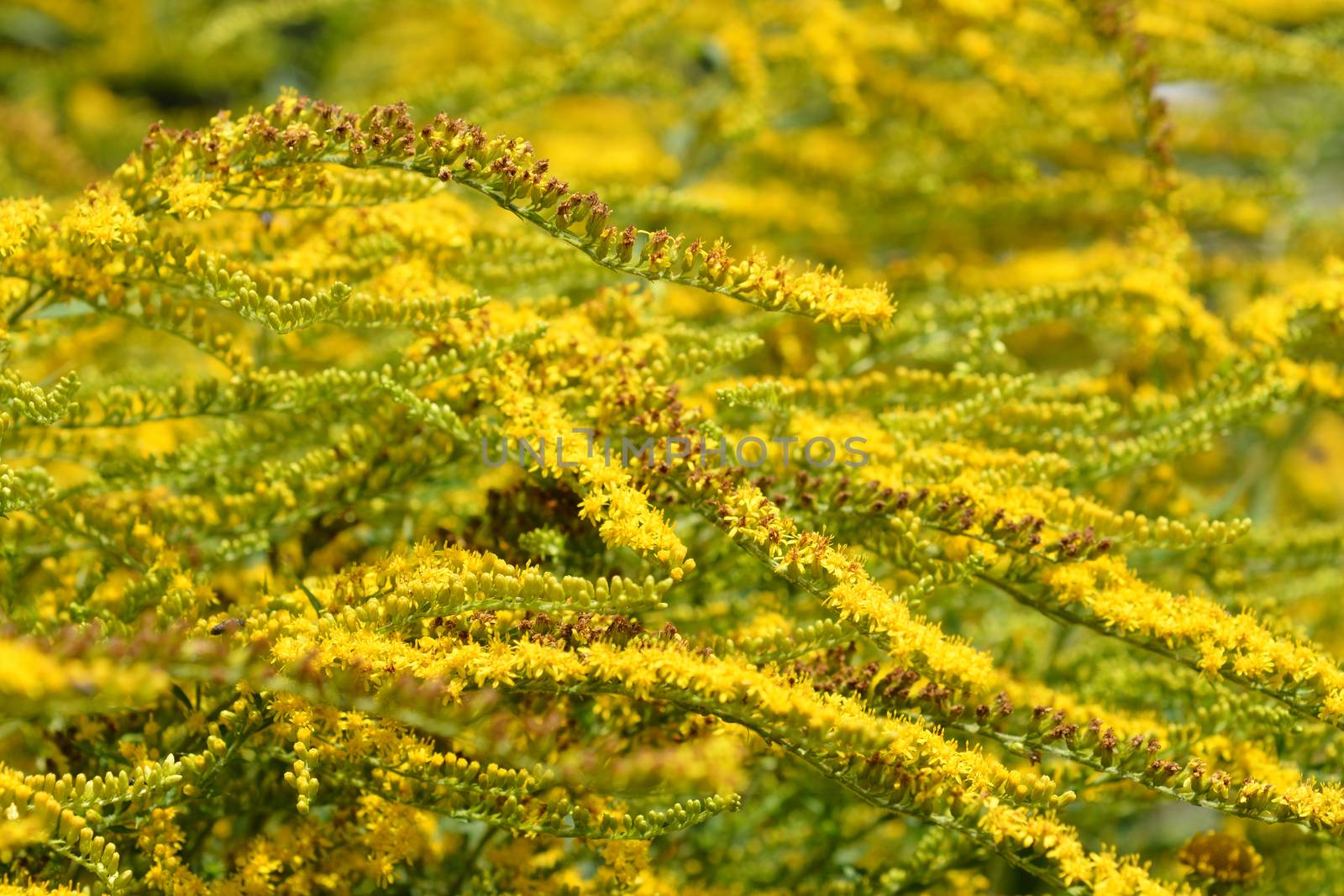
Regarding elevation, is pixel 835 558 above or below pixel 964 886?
above

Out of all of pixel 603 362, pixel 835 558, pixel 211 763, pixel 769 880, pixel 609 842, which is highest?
pixel 603 362

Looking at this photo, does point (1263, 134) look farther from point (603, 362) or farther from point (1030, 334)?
point (603, 362)

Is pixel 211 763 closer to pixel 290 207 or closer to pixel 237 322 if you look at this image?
pixel 290 207

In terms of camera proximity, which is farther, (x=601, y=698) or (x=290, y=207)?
(x=290, y=207)

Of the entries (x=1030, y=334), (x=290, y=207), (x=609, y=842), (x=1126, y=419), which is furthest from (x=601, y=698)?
(x=1030, y=334)

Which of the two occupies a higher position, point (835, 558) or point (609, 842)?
point (835, 558)

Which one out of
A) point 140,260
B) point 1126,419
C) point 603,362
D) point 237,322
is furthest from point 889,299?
point 237,322

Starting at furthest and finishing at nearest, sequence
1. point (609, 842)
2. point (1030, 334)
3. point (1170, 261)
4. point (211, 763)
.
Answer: point (1030, 334) < point (1170, 261) < point (609, 842) < point (211, 763)

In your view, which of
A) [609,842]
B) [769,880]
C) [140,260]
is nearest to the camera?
[609,842]

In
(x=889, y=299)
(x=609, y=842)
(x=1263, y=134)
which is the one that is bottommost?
(x=609, y=842)
